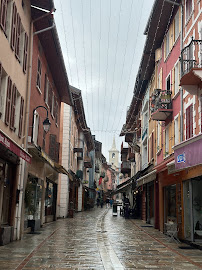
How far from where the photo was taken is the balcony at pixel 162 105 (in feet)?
64.1

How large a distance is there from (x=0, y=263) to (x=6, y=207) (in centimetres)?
544

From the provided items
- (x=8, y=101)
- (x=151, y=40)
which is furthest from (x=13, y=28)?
(x=151, y=40)

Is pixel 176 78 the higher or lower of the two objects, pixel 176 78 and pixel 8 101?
the higher

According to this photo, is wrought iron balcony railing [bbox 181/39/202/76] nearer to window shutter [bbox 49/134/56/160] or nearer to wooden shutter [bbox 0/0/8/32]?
wooden shutter [bbox 0/0/8/32]

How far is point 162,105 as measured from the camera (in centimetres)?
1984

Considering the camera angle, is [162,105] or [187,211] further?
[162,105]

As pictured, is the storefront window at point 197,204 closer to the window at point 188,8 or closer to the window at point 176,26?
the window at point 188,8

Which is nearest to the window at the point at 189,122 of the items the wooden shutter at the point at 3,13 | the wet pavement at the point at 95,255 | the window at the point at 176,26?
the wet pavement at the point at 95,255

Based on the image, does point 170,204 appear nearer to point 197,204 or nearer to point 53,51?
point 197,204

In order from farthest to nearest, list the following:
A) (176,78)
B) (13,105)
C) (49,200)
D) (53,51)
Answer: (49,200)
(53,51)
(176,78)
(13,105)

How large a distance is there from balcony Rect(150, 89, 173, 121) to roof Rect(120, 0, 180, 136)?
3.96m

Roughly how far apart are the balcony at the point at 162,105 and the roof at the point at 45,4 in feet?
23.6

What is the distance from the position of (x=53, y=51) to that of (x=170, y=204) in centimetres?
1040

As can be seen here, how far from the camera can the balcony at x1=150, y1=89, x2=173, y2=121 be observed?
64.1ft
